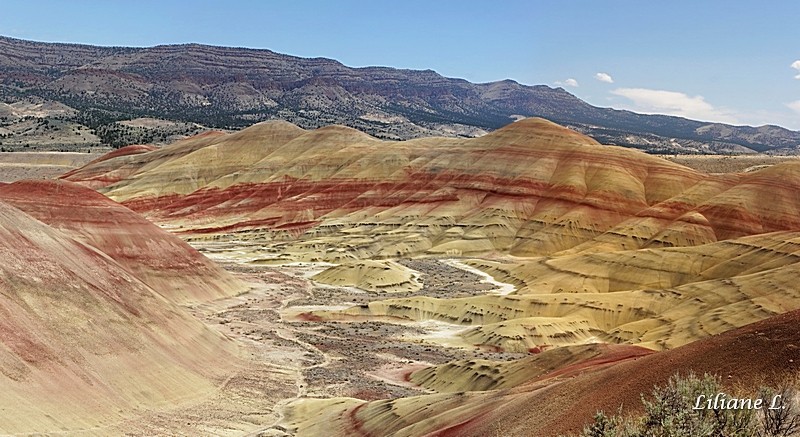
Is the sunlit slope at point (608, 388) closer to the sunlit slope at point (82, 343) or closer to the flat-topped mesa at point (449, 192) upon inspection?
the sunlit slope at point (82, 343)

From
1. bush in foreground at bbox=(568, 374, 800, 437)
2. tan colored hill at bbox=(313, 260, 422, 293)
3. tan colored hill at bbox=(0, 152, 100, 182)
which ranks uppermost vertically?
tan colored hill at bbox=(0, 152, 100, 182)

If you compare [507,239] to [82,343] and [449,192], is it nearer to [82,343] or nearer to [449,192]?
[449,192]

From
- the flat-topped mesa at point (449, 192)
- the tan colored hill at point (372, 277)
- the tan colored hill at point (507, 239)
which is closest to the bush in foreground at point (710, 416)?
the tan colored hill at point (507, 239)

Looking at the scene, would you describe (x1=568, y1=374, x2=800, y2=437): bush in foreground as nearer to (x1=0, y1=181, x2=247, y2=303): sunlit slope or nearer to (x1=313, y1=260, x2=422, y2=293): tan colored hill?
(x1=0, y1=181, x2=247, y2=303): sunlit slope

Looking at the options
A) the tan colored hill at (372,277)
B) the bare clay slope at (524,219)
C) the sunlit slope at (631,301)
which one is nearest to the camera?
the sunlit slope at (631,301)

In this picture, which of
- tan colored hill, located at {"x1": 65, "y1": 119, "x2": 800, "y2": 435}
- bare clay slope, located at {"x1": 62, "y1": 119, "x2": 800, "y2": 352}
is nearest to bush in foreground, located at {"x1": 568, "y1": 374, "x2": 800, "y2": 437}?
tan colored hill, located at {"x1": 65, "y1": 119, "x2": 800, "y2": 435}

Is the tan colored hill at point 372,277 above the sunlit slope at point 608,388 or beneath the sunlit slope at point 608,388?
beneath
